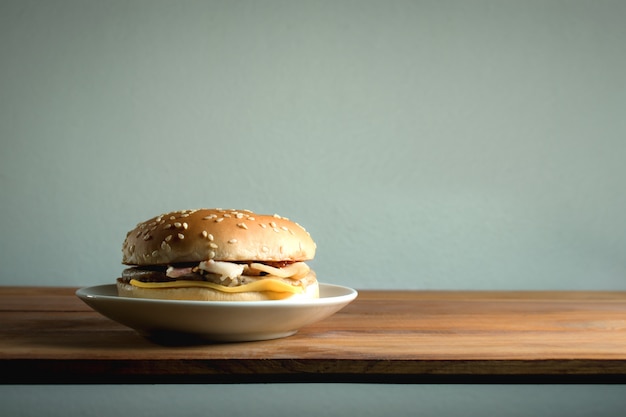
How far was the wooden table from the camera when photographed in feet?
2.64

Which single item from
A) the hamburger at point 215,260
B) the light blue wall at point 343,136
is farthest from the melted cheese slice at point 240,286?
the light blue wall at point 343,136

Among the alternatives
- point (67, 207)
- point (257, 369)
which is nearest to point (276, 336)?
point (257, 369)

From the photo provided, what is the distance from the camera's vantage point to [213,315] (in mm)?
846

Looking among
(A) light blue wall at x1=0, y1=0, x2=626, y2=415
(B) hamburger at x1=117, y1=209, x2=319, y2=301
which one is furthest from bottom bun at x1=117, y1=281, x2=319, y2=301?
(A) light blue wall at x1=0, y1=0, x2=626, y2=415

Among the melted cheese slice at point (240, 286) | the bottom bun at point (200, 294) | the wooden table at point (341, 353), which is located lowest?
the wooden table at point (341, 353)

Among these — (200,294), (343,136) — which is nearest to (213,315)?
(200,294)

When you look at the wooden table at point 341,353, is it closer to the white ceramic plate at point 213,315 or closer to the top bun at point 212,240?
the white ceramic plate at point 213,315

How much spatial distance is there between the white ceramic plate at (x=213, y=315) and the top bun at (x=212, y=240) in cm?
10

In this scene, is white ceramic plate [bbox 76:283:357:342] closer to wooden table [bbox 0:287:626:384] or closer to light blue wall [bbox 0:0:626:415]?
wooden table [bbox 0:287:626:384]

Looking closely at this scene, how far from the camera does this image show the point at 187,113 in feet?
7.31

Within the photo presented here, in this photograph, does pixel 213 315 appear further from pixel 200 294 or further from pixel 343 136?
pixel 343 136

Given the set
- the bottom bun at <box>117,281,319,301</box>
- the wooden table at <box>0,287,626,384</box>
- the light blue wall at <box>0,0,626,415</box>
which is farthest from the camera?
the light blue wall at <box>0,0,626,415</box>

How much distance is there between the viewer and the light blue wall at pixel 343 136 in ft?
7.21

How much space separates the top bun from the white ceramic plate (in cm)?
10
